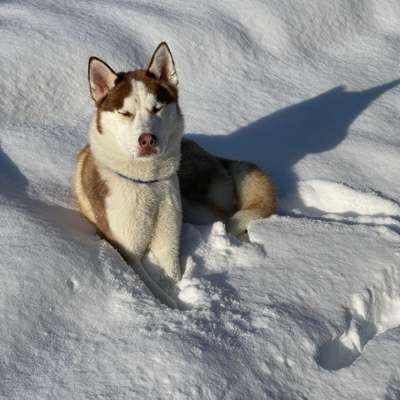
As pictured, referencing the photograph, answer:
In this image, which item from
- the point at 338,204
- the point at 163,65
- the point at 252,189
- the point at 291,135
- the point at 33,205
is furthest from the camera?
the point at 291,135

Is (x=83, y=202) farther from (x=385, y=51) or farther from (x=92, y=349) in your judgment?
(x=385, y=51)

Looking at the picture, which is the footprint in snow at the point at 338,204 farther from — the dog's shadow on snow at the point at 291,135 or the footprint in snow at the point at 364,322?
the footprint in snow at the point at 364,322

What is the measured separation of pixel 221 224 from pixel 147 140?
2.64 feet

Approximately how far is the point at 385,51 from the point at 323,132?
1934 millimetres

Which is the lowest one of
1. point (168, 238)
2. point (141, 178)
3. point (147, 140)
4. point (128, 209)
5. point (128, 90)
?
point (168, 238)

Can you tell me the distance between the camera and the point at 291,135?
17.4 feet

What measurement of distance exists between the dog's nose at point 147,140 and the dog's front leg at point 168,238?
437 millimetres

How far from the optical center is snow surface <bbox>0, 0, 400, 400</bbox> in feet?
8.58

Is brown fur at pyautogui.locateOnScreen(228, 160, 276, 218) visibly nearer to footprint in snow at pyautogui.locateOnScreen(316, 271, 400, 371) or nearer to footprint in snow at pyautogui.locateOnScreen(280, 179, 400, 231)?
footprint in snow at pyautogui.locateOnScreen(280, 179, 400, 231)

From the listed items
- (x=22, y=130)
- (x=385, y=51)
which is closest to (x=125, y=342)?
(x=22, y=130)

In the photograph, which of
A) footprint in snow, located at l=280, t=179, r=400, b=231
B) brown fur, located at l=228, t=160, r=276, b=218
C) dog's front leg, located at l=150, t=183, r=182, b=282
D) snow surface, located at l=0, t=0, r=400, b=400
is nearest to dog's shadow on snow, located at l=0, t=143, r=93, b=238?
snow surface, located at l=0, t=0, r=400, b=400

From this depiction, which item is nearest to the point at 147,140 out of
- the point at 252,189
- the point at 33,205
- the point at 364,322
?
the point at 33,205

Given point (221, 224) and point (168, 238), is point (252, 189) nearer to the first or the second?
point (221, 224)

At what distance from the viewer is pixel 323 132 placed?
5328 mm
